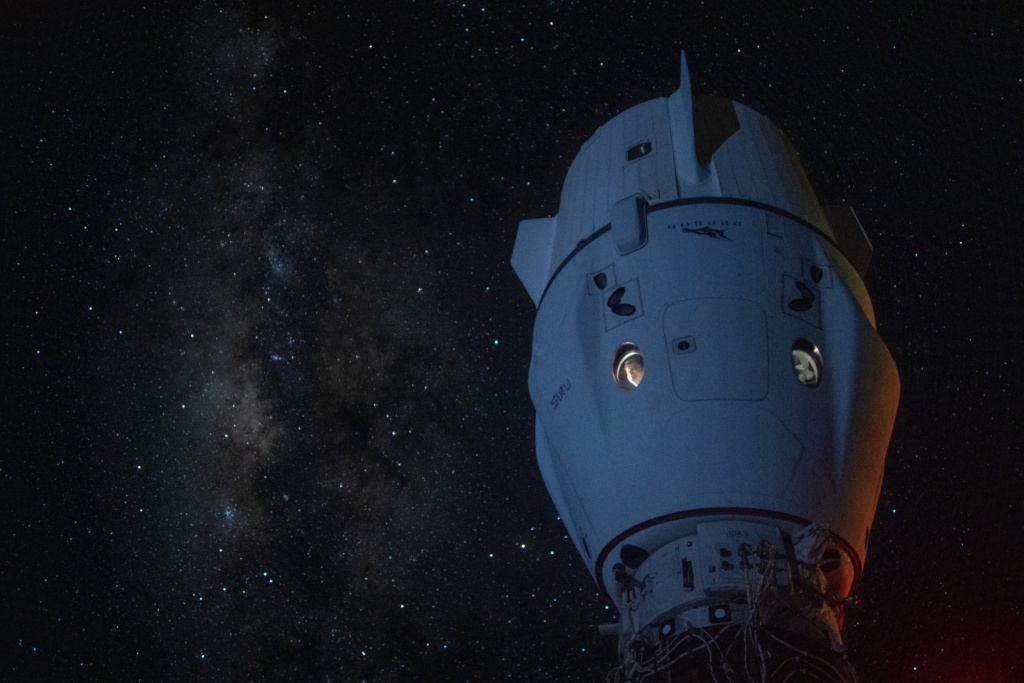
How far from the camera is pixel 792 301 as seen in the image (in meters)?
6.27

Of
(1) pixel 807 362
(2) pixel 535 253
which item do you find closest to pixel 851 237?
(1) pixel 807 362

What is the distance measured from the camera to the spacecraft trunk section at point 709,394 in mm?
5539

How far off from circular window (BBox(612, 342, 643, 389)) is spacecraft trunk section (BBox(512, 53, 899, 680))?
0.01 m

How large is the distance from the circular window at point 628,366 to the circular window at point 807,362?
1.01 m

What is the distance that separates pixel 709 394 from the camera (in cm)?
580

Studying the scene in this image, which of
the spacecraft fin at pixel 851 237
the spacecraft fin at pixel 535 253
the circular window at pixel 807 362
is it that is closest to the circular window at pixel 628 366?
the circular window at pixel 807 362

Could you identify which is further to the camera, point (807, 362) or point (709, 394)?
point (807, 362)

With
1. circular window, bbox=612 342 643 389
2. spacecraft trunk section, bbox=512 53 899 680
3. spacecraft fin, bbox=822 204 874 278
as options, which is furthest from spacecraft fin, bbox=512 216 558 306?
spacecraft fin, bbox=822 204 874 278

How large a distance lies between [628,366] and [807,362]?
118 cm

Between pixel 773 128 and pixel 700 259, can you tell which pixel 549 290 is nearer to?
pixel 700 259

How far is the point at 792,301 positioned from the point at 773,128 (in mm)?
2477

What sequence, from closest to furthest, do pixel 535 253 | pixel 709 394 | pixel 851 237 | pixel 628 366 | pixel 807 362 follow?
pixel 709 394 → pixel 807 362 → pixel 628 366 → pixel 851 237 → pixel 535 253

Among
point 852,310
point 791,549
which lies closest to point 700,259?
point 852,310

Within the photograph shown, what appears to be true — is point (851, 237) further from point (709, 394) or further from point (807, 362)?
point (709, 394)
